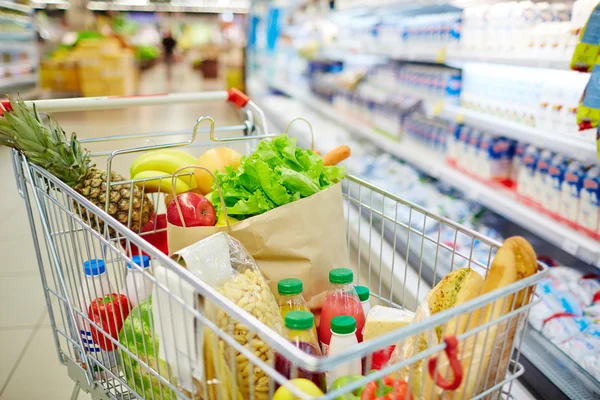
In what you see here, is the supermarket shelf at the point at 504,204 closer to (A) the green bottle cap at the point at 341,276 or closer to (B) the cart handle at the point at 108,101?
(A) the green bottle cap at the point at 341,276

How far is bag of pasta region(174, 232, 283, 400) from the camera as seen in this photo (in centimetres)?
96

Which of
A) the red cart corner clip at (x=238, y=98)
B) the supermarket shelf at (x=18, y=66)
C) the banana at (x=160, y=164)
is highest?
the red cart corner clip at (x=238, y=98)

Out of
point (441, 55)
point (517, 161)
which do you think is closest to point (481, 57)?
point (441, 55)

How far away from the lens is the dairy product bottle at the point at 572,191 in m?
2.09

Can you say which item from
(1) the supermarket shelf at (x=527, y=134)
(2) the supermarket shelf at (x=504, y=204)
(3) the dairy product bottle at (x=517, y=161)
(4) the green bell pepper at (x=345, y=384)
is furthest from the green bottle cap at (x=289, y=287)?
(3) the dairy product bottle at (x=517, y=161)

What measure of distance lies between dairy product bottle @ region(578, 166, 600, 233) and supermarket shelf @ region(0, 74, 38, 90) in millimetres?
7570

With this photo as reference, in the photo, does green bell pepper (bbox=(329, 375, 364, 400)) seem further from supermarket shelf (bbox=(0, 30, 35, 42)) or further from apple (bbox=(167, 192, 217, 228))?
supermarket shelf (bbox=(0, 30, 35, 42))

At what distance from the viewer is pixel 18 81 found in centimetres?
805

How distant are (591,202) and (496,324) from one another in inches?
53.9

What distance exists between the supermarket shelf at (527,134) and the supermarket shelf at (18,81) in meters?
6.69

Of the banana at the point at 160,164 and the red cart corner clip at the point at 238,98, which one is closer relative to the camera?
the banana at the point at 160,164

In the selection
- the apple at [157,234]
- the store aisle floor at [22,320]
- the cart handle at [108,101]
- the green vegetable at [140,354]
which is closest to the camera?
the green vegetable at [140,354]

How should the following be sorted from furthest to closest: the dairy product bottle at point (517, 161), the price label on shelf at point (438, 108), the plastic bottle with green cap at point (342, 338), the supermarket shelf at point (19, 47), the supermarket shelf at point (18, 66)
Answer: the supermarket shelf at point (19, 47)
the supermarket shelf at point (18, 66)
the price label on shelf at point (438, 108)
the dairy product bottle at point (517, 161)
the plastic bottle with green cap at point (342, 338)

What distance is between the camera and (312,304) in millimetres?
1288
